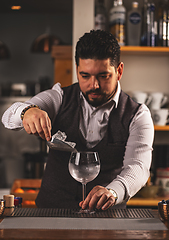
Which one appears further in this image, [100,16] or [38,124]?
[100,16]

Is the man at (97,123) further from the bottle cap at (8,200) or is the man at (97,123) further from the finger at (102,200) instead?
the bottle cap at (8,200)

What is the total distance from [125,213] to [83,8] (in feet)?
5.34

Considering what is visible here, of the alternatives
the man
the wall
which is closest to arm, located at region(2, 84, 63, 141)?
the man

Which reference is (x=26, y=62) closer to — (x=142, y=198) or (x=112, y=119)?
(x=142, y=198)

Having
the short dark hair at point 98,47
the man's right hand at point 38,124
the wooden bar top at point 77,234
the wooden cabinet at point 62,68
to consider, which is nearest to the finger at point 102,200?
the wooden bar top at point 77,234

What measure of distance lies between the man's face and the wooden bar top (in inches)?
26.5

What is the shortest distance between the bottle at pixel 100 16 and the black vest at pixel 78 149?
0.89 meters

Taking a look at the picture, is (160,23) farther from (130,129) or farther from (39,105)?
(39,105)

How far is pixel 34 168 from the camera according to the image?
308cm

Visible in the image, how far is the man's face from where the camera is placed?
1405 millimetres

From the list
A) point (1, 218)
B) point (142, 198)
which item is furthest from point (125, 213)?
point (142, 198)

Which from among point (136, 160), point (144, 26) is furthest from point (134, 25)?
point (136, 160)

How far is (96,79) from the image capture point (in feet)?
4.65

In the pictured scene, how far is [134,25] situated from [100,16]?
251 mm
